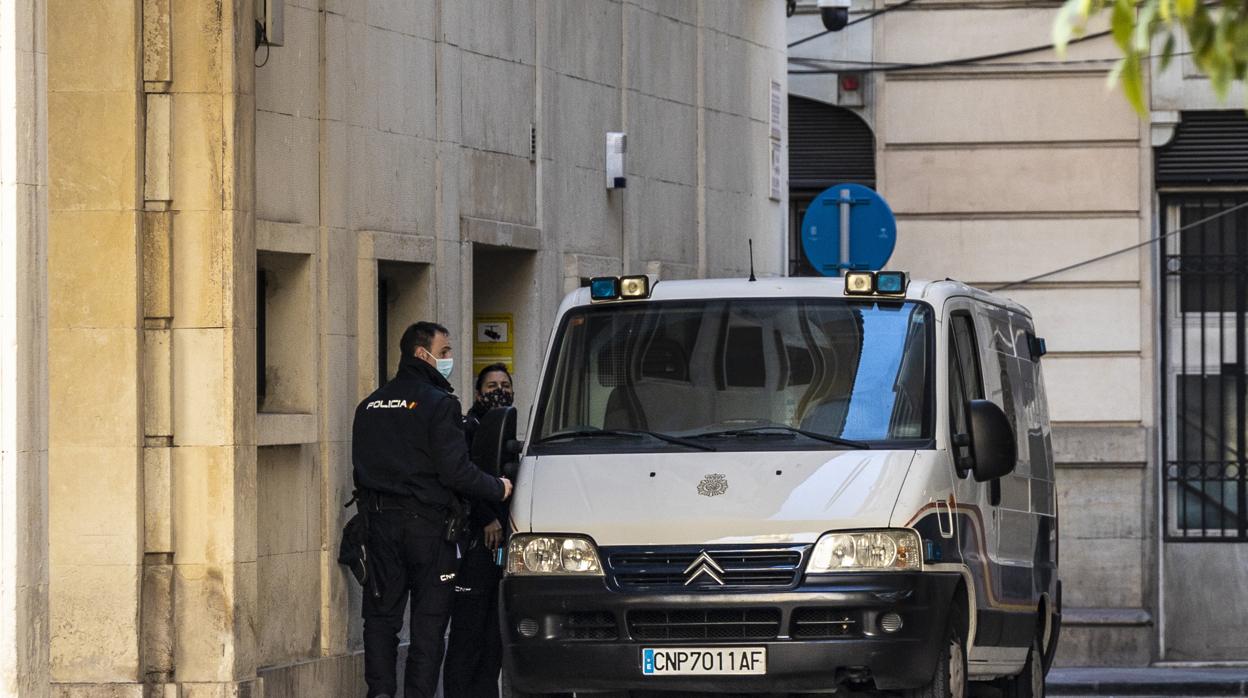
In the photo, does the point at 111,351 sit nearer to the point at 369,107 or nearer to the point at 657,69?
the point at 369,107

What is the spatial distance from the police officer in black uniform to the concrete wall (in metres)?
9.44

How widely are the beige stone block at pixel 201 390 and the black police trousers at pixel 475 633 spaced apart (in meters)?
1.37

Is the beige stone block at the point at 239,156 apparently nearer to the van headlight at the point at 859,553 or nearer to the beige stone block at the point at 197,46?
the beige stone block at the point at 197,46

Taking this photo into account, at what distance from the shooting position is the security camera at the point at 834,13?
61.9ft

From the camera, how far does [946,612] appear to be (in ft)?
31.4

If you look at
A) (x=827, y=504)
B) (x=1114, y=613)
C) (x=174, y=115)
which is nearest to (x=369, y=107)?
(x=174, y=115)

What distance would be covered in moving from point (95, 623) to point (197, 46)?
266cm

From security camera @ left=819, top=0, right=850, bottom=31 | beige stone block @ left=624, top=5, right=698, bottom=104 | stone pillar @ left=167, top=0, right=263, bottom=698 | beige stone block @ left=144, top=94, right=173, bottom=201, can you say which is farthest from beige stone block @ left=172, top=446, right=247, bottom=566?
security camera @ left=819, top=0, right=850, bottom=31

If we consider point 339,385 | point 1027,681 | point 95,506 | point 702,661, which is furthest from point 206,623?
point 1027,681

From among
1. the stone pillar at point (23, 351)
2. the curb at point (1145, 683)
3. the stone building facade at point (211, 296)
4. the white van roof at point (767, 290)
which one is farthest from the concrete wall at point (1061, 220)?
the stone pillar at point (23, 351)

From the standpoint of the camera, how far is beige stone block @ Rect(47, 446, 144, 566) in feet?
35.9

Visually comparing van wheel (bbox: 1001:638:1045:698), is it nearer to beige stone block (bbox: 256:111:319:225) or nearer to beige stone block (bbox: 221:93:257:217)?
beige stone block (bbox: 256:111:319:225)

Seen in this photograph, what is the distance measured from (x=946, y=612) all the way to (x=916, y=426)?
2.62 feet

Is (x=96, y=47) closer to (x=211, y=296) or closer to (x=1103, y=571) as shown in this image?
(x=211, y=296)
